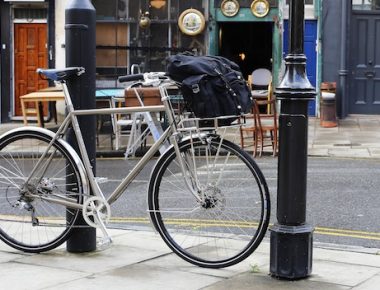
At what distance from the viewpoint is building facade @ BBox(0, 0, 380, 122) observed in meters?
17.9

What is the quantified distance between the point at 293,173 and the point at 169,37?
13.4 metres

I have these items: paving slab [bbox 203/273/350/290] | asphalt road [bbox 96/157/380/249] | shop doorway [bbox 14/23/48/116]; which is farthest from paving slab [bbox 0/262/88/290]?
shop doorway [bbox 14/23/48/116]

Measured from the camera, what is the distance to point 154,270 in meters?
5.24

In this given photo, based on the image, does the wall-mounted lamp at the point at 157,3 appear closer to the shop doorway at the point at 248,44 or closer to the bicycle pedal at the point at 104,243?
the shop doorway at the point at 248,44

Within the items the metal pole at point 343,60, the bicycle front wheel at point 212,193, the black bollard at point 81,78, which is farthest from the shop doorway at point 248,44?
the bicycle front wheel at point 212,193

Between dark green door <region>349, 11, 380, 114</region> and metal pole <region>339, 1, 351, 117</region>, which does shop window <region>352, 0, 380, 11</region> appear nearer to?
dark green door <region>349, 11, 380, 114</region>

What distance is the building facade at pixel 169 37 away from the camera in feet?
58.6

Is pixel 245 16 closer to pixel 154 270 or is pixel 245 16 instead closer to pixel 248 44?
pixel 248 44

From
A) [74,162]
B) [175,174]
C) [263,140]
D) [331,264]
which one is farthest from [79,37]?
[263,140]

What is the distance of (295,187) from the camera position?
16.3 feet

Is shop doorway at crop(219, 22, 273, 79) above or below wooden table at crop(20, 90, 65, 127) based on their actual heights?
above

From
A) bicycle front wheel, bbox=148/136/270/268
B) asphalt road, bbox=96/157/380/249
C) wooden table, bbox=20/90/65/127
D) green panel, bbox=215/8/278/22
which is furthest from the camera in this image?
green panel, bbox=215/8/278/22

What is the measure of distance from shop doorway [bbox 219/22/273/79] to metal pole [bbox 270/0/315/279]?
540 inches

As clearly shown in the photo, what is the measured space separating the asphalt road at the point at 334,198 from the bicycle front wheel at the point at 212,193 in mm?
1461
